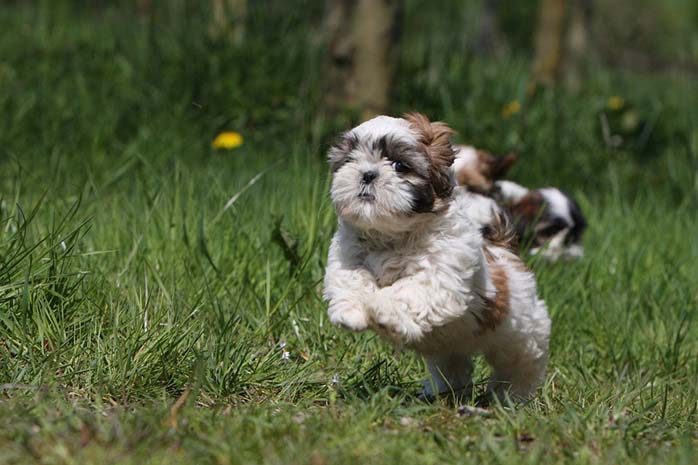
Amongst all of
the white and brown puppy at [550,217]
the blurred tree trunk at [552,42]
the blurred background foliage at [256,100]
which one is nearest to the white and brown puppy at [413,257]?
the white and brown puppy at [550,217]

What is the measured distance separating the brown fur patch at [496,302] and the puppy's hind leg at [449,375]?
0.30 meters

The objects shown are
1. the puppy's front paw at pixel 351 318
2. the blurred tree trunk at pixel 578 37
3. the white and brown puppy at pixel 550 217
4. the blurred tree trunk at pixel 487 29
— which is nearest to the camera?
the puppy's front paw at pixel 351 318

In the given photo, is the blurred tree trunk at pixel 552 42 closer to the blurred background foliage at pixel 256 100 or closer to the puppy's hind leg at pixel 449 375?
the blurred background foliage at pixel 256 100

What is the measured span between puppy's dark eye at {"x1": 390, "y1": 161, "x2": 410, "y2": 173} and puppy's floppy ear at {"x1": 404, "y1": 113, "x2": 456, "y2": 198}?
105 millimetres

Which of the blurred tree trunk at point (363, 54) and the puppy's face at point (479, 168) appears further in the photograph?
the blurred tree trunk at point (363, 54)

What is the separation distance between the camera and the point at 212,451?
2.81 meters

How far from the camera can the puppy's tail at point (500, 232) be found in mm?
4195

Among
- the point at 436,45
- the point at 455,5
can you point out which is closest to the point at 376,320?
the point at 436,45

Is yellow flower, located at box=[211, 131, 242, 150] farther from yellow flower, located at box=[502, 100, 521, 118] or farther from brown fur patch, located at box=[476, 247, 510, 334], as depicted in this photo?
brown fur patch, located at box=[476, 247, 510, 334]

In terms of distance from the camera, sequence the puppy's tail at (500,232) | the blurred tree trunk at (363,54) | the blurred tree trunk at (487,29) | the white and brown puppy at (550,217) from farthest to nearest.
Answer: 1. the blurred tree trunk at (487,29)
2. the blurred tree trunk at (363,54)
3. the white and brown puppy at (550,217)
4. the puppy's tail at (500,232)

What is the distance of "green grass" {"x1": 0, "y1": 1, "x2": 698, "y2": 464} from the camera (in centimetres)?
310

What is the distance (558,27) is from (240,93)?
14.7ft

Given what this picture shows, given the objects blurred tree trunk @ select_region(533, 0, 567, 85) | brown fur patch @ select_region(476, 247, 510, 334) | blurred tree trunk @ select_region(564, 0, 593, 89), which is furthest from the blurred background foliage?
brown fur patch @ select_region(476, 247, 510, 334)

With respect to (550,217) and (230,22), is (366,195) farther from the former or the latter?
(230,22)
